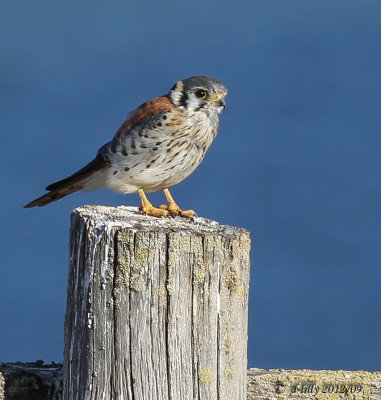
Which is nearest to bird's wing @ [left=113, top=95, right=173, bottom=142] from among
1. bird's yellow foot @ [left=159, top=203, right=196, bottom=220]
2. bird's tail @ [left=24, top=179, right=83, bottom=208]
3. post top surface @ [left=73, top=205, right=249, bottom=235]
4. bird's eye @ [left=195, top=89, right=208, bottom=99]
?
bird's eye @ [left=195, top=89, right=208, bottom=99]

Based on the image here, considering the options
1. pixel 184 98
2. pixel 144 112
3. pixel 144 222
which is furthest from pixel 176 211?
pixel 184 98

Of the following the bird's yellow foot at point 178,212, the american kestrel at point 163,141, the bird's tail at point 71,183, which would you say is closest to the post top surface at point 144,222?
the bird's yellow foot at point 178,212

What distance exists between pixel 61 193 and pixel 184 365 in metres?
2.76

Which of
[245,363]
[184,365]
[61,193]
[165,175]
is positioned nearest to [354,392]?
[245,363]

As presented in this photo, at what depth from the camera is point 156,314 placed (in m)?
2.79

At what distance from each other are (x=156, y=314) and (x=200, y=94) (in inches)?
104

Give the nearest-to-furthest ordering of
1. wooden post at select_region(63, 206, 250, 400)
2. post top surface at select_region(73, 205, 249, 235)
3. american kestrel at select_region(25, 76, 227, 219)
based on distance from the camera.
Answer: wooden post at select_region(63, 206, 250, 400)
post top surface at select_region(73, 205, 249, 235)
american kestrel at select_region(25, 76, 227, 219)

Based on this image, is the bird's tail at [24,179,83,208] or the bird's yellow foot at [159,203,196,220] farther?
the bird's tail at [24,179,83,208]

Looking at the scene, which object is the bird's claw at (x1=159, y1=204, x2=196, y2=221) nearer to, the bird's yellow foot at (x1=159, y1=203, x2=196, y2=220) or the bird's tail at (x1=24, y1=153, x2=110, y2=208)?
the bird's yellow foot at (x1=159, y1=203, x2=196, y2=220)

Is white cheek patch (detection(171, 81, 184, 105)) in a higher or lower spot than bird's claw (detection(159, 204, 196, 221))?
higher

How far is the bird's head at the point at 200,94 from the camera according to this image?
17.0ft

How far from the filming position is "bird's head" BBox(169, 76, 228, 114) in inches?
204

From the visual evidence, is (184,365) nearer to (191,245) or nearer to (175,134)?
(191,245)

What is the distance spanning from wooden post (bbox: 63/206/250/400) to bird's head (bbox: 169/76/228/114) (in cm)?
236
